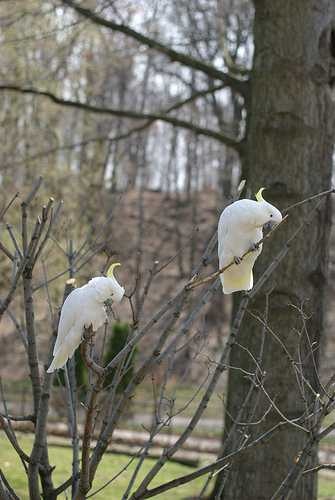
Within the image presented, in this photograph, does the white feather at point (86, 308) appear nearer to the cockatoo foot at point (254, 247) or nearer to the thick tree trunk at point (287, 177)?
the cockatoo foot at point (254, 247)

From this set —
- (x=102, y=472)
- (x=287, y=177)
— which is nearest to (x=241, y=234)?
(x=287, y=177)

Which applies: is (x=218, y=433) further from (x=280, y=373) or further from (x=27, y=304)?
(x=27, y=304)

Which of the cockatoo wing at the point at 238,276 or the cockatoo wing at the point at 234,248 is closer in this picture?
the cockatoo wing at the point at 234,248

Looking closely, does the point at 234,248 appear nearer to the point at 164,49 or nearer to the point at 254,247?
the point at 254,247

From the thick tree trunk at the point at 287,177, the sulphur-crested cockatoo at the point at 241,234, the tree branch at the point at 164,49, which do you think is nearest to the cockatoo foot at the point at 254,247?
the sulphur-crested cockatoo at the point at 241,234

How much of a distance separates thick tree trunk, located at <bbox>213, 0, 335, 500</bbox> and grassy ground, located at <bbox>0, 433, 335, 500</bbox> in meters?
2.04

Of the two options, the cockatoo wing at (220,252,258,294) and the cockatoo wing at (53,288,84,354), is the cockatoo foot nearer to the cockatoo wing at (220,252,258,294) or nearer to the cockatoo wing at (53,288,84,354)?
the cockatoo wing at (220,252,258,294)

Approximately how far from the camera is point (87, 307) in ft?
6.56

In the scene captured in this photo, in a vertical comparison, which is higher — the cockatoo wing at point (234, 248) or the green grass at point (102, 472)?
the cockatoo wing at point (234, 248)

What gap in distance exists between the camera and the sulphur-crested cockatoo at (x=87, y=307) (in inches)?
77.6

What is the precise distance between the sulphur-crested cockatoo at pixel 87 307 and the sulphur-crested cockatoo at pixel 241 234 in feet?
1.25

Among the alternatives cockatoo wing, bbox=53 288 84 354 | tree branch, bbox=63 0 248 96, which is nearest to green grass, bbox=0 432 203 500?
tree branch, bbox=63 0 248 96

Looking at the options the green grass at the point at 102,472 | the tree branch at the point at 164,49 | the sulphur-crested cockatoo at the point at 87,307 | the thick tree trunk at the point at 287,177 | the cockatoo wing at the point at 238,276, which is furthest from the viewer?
the green grass at the point at 102,472

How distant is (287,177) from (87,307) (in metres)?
3.17
